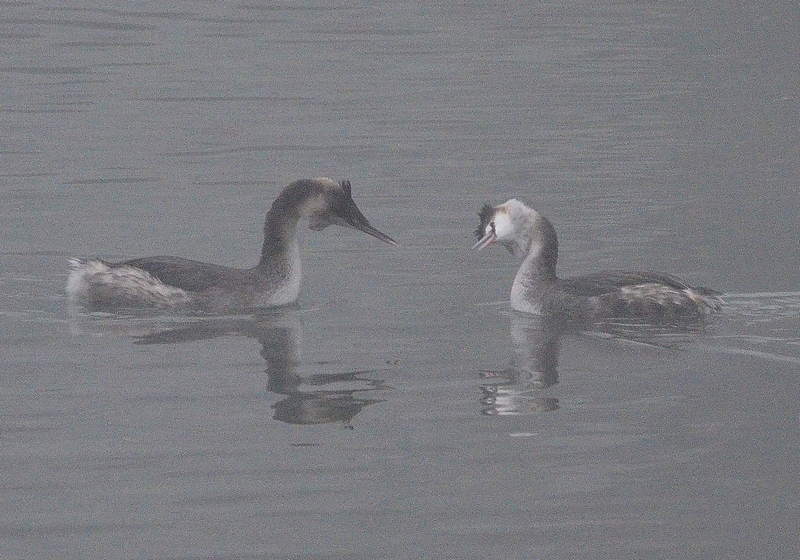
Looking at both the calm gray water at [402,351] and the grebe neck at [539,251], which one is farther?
the grebe neck at [539,251]

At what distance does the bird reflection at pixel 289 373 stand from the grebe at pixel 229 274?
0.76 feet

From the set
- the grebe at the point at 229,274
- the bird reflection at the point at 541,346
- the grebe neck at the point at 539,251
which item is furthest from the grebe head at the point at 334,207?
the bird reflection at the point at 541,346

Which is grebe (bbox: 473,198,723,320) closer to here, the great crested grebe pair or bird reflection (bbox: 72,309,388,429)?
the great crested grebe pair

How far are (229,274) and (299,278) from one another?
2.10 ft

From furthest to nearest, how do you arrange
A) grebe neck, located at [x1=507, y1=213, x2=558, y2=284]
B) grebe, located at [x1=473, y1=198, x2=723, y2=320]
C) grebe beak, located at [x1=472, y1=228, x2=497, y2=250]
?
grebe beak, located at [x1=472, y1=228, x2=497, y2=250]
grebe neck, located at [x1=507, y1=213, x2=558, y2=284]
grebe, located at [x1=473, y1=198, x2=723, y2=320]

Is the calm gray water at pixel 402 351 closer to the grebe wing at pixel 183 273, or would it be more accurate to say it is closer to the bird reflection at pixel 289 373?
the bird reflection at pixel 289 373

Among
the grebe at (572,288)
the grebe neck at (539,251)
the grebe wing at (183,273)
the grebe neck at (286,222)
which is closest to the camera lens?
the grebe at (572,288)

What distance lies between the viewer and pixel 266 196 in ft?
69.3

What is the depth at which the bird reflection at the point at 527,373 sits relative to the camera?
34.7 ft

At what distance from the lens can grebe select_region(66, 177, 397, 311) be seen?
13594mm

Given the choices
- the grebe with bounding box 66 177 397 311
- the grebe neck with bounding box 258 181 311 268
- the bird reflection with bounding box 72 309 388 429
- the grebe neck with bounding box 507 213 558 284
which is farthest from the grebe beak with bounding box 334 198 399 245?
the grebe neck with bounding box 507 213 558 284

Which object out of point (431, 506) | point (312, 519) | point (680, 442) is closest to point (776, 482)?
point (680, 442)

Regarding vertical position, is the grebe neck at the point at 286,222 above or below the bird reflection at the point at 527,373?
above

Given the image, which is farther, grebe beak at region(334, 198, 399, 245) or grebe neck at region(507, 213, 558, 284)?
grebe beak at region(334, 198, 399, 245)
